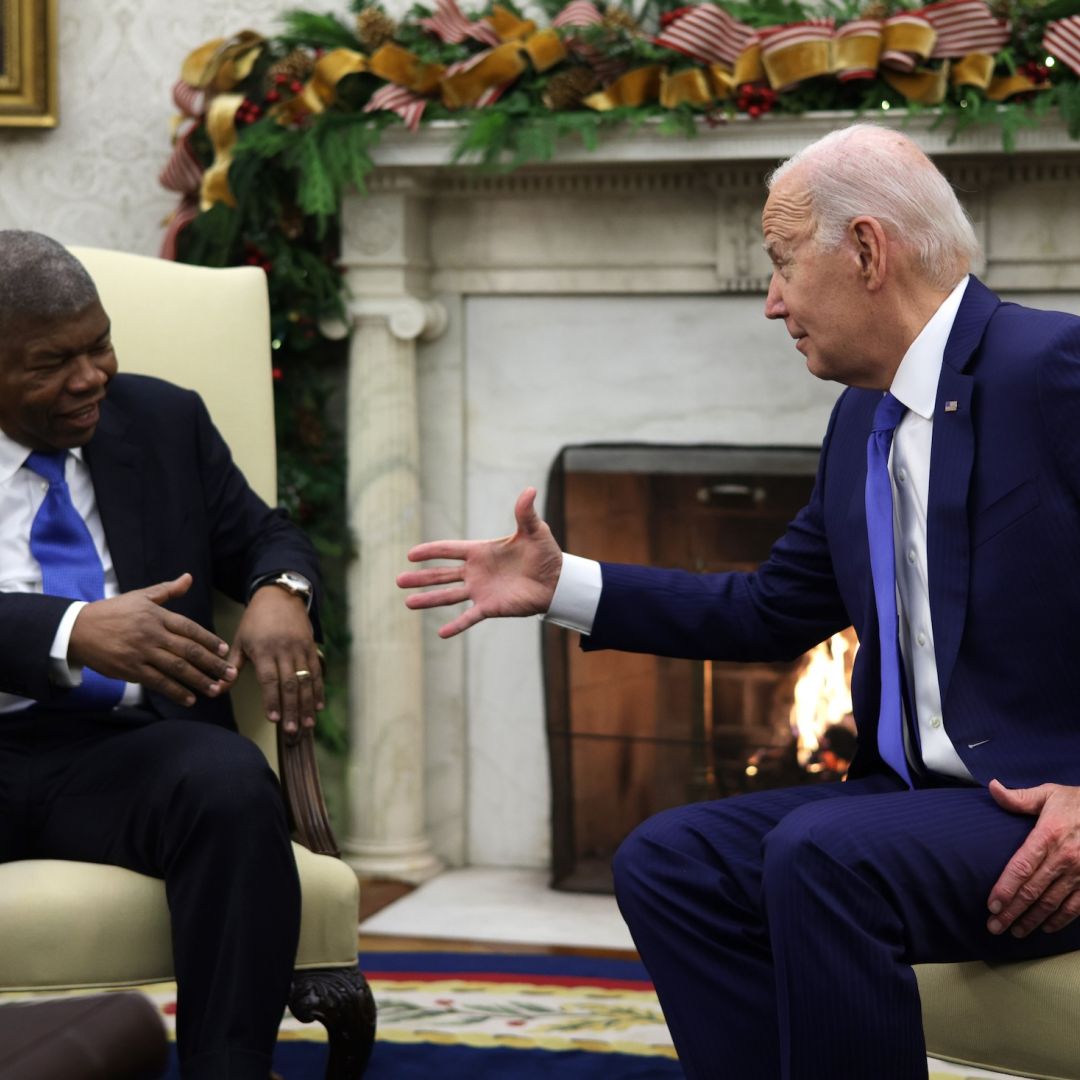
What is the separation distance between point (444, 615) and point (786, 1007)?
2.26 m

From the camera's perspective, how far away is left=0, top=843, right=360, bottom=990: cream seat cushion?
197 cm

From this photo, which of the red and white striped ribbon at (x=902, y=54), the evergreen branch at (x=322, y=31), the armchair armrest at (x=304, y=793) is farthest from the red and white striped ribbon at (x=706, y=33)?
the armchair armrest at (x=304, y=793)

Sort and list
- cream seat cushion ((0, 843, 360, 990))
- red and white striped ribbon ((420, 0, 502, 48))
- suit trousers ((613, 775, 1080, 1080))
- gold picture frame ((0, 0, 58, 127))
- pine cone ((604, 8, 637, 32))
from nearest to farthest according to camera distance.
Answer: suit trousers ((613, 775, 1080, 1080))
cream seat cushion ((0, 843, 360, 990))
pine cone ((604, 8, 637, 32))
red and white striped ribbon ((420, 0, 502, 48))
gold picture frame ((0, 0, 58, 127))

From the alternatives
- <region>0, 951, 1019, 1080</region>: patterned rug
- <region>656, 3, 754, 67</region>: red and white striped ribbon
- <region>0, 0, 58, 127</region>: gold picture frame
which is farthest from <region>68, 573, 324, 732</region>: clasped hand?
<region>0, 0, 58, 127</region>: gold picture frame

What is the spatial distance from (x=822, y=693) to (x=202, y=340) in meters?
1.65

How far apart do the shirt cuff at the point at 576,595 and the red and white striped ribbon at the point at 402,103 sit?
1.64 meters

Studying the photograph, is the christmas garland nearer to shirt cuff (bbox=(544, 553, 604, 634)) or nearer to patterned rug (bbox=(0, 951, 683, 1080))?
patterned rug (bbox=(0, 951, 683, 1080))

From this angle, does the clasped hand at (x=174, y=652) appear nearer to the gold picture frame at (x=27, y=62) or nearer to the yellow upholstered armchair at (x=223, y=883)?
the yellow upholstered armchair at (x=223, y=883)

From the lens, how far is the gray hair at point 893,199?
1.82 metres

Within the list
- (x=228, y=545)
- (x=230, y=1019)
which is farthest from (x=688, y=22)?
(x=230, y=1019)

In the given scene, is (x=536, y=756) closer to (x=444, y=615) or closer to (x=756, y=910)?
(x=444, y=615)

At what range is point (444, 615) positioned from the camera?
A: 3846 mm

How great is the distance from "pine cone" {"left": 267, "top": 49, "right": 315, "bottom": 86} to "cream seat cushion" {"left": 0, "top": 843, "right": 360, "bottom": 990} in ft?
6.56

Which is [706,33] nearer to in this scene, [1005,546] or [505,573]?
[505,573]
